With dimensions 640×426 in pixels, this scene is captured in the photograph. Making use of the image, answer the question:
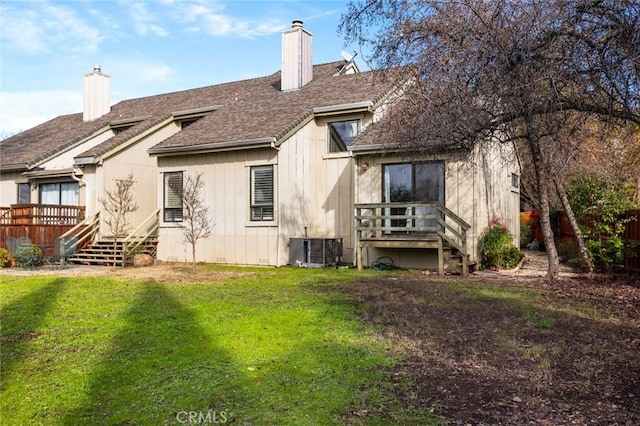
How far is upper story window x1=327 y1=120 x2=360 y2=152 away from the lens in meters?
15.8

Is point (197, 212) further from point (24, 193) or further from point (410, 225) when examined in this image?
point (24, 193)

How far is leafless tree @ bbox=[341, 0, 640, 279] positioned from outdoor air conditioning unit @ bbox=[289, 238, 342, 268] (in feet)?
18.7

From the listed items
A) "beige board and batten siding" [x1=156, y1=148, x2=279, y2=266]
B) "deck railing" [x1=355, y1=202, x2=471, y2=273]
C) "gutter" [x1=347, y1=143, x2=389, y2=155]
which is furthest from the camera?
"beige board and batten siding" [x1=156, y1=148, x2=279, y2=266]

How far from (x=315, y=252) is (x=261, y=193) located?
2499mm

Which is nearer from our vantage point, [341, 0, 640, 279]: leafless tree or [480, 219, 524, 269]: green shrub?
[341, 0, 640, 279]: leafless tree

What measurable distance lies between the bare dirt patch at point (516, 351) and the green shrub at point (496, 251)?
149 inches

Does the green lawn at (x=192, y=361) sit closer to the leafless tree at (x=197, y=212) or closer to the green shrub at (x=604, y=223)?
the green shrub at (x=604, y=223)

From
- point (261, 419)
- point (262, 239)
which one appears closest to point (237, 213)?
point (262, 239)

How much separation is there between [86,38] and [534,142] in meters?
9.93

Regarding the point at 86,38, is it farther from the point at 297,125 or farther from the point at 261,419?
the point at 261,419

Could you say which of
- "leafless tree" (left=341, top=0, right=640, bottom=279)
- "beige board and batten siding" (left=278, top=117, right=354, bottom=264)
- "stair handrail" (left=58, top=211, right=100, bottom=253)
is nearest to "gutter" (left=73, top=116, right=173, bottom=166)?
"stair handrail" (left=58, top=211, right=100, bottom=253)

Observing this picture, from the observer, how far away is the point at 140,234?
56.2 feet

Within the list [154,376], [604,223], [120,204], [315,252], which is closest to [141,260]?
[120,204]

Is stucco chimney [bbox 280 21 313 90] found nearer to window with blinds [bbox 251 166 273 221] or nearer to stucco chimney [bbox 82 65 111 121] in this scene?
window with blinds [bbox 251 166 273 221]
